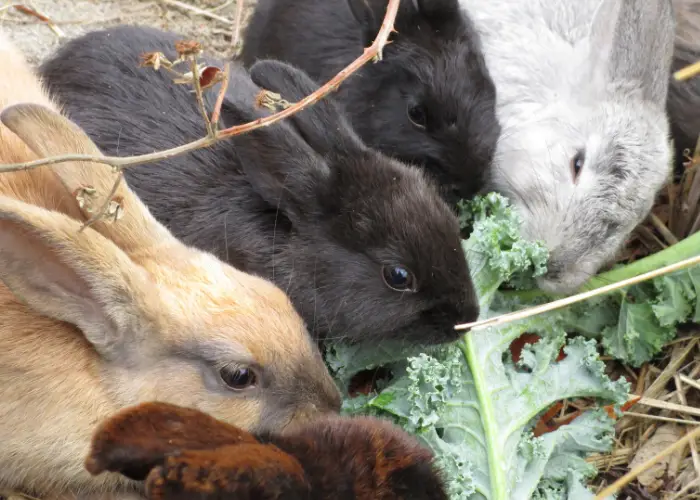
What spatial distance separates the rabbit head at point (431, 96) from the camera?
3.82 metres

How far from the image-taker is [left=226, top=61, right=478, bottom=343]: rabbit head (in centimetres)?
315

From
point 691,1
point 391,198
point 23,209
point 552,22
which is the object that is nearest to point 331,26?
point 552,22

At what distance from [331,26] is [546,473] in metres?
2.38

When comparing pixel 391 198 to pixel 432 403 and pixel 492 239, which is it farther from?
pixel 432 403

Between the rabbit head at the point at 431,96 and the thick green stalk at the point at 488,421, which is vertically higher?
the rabbit head at the point at 431,96

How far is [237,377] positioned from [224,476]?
2.43ft

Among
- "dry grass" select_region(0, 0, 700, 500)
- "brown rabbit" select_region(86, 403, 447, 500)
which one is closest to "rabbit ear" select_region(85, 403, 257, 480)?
"brown rabbit" select_region(86, 403, 447, 500)

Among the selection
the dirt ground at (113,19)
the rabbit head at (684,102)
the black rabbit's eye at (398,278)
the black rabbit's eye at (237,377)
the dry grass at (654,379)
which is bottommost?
the dry grass at (654,379)

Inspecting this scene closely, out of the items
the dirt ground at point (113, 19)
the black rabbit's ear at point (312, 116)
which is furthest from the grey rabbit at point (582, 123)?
the dirt ground at point (113, 19)

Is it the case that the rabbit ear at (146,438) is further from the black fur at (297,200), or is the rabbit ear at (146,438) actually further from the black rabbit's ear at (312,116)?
the black rabbit's ear at (312,116)

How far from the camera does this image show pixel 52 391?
8.70 ft

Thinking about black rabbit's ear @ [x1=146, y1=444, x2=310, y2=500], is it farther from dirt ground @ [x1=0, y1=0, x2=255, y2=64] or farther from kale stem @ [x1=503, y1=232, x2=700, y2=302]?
dirt ground @ [x1=0, y1=0, x2=255, y2=64]

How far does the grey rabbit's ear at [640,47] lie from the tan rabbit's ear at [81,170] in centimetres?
227

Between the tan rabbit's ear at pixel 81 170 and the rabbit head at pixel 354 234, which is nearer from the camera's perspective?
the tan rabbit's ear at pixel 81 170
